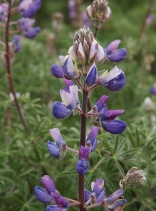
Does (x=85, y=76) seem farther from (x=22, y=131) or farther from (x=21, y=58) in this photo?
(x=21, y=58)

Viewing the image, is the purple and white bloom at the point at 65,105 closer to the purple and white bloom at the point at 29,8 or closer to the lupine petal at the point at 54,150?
the lupine petal at the point at 54,150

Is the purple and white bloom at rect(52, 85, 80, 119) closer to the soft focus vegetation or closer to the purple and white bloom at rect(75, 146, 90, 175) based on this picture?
the purple and white bloom at rect(75, 146, 90, 175)

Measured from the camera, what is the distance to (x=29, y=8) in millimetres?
1885

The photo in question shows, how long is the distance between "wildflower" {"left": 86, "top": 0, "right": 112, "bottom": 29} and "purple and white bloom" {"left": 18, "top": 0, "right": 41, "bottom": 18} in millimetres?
347

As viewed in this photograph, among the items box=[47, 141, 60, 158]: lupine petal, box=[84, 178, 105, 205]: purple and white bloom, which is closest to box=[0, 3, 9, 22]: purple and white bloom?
box=[47, 141, 60, 158]: lupine petal

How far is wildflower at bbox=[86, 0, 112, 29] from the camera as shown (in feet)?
5.30

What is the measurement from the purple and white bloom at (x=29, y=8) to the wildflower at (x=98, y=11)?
13.6 inches

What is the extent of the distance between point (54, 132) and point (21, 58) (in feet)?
5.66

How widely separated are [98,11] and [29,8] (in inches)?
16.1

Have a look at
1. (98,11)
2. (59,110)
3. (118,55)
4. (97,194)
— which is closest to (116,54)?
(118,55)

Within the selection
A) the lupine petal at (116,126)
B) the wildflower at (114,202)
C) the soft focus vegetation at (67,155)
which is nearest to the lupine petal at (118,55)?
the soft focus vegetation at (67,155)

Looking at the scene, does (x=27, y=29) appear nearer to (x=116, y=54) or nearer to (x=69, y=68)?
(x=116, y=54)

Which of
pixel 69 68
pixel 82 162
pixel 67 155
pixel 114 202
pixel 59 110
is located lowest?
pixel 67 155

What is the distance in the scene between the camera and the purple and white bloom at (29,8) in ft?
6.16
